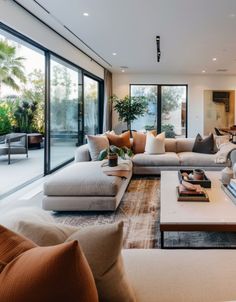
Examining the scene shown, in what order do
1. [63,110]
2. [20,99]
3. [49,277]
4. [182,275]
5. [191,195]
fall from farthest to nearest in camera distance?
[63,110]
[20,99]
[191,195]
[182,275]
[49,277]

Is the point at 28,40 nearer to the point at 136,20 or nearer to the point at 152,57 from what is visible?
the point at 136,20

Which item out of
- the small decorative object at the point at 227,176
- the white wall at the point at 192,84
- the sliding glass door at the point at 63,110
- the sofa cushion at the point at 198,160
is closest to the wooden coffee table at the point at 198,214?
the small decorative object at the point at 227,176

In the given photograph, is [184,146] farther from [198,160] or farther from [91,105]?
[91,105]

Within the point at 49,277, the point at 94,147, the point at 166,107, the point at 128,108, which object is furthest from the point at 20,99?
the point at 166,107

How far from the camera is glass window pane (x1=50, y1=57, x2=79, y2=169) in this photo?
6398 mm

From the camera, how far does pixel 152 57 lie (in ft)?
27.0

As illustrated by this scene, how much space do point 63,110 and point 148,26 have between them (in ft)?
8.94

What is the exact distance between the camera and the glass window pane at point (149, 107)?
457 inches

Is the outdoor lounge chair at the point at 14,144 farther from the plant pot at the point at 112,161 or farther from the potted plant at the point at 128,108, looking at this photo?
the potted plant at the point at 128,108

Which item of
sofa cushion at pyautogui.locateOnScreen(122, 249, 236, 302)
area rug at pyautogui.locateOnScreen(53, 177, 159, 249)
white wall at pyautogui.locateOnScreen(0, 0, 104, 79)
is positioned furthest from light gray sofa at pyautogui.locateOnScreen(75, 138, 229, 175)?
sofa cushion at pyautogui.locateOnScreen(122, 249, 236, 302)

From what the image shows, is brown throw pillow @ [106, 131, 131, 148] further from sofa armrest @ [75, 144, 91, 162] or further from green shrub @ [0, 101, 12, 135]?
green shrub @ [0, 101, 12, 135]

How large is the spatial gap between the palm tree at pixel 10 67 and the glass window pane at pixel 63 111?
0.74m

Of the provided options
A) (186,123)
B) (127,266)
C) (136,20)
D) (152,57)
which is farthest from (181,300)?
(186,123)

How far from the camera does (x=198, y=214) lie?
2582 mm
